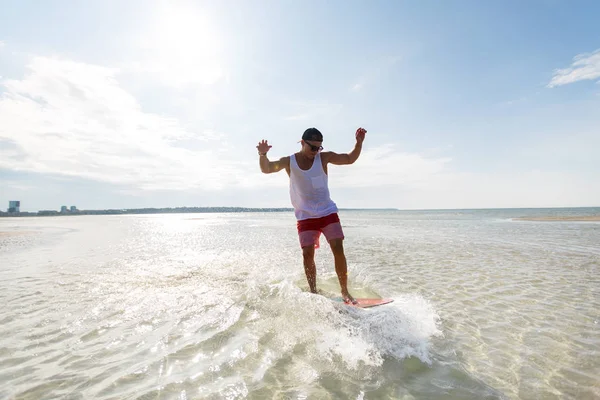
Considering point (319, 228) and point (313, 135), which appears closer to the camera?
point (313, 135)

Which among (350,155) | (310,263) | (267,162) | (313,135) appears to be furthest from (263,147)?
(310,263)

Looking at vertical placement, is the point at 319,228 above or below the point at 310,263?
above

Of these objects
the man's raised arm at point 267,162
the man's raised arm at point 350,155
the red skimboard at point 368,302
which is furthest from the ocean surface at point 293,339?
the man's raised arm at point 350,155

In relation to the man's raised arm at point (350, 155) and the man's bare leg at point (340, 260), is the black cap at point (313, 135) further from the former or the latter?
the man's bare leg at point (340, 260)

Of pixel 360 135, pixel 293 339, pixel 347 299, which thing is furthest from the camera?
pixel 360 135

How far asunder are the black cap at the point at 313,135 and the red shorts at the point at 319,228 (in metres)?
1.30

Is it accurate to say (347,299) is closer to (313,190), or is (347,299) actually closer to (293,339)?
(293,339)

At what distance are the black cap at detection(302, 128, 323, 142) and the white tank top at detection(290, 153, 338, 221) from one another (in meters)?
0.27

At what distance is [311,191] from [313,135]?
3.03 ft

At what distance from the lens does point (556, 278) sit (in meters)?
7.54

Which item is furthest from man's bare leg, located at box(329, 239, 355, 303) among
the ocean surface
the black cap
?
the black cap

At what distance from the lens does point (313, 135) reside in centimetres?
536

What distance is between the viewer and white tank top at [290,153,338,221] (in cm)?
541

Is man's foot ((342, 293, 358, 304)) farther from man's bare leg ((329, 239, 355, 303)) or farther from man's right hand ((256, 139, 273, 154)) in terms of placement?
man's right hand ((256, 139, 273, 154))
